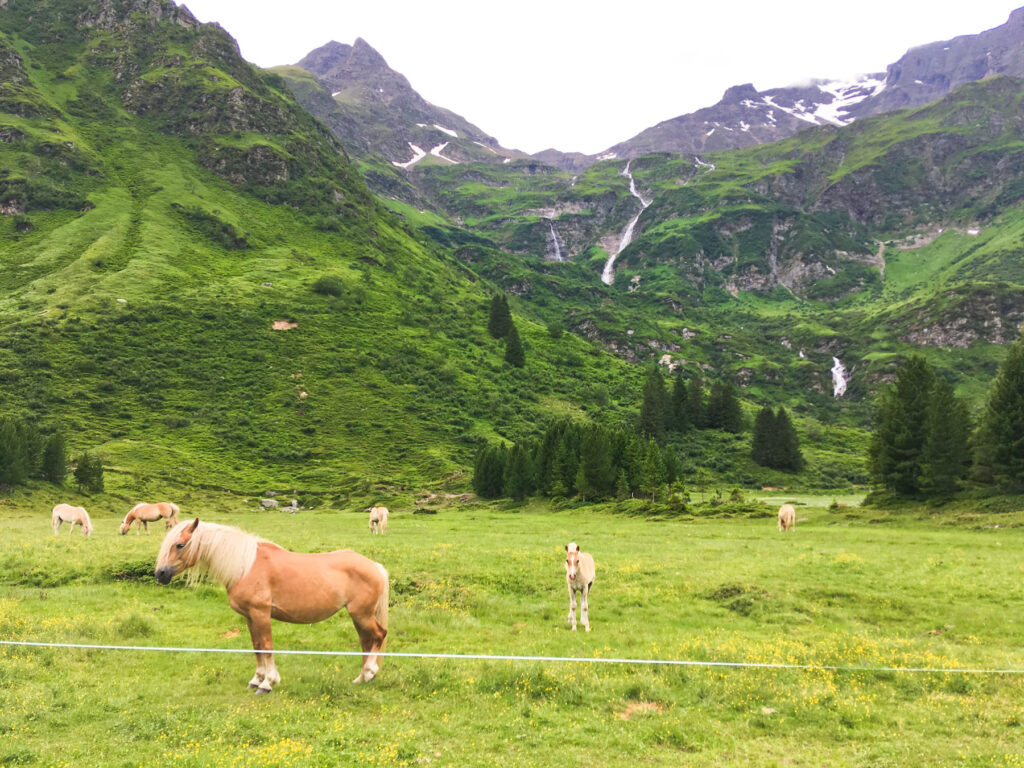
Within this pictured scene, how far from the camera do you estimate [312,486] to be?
8662 cm

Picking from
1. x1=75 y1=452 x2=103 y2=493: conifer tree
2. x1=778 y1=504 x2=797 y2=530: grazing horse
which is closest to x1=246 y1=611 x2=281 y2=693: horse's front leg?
x1=778 y1=504 x2=797 y2=530: grazing horse

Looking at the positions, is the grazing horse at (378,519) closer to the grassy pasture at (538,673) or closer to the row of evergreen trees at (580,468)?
the grassy pasture at (538,673)

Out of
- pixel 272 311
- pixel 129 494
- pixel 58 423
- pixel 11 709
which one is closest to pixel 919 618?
pixel 11 709

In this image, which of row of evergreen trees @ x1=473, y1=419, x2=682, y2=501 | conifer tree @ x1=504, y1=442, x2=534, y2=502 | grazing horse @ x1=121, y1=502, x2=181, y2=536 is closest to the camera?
grazing horse @ x1=121, y1=502, x2=181, y2=536

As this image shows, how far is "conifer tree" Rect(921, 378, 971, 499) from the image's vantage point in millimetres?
49250

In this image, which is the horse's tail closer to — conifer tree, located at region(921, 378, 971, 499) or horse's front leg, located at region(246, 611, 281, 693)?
horse's front leg, located at region(246, 611, 281, 693)

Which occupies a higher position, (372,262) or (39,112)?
(39,112)

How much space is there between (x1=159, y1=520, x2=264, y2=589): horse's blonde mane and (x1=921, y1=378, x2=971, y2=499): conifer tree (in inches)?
2300

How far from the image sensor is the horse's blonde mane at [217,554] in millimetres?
11711

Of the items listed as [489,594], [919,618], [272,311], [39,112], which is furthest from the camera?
[39,112]

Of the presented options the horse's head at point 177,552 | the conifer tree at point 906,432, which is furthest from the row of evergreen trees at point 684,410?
the horse's head at point 177,552

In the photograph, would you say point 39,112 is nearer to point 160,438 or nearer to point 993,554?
point 160,438

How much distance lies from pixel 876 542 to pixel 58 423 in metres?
115

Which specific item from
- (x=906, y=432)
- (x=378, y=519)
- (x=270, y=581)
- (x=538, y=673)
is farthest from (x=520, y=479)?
(x=270, y=581)
